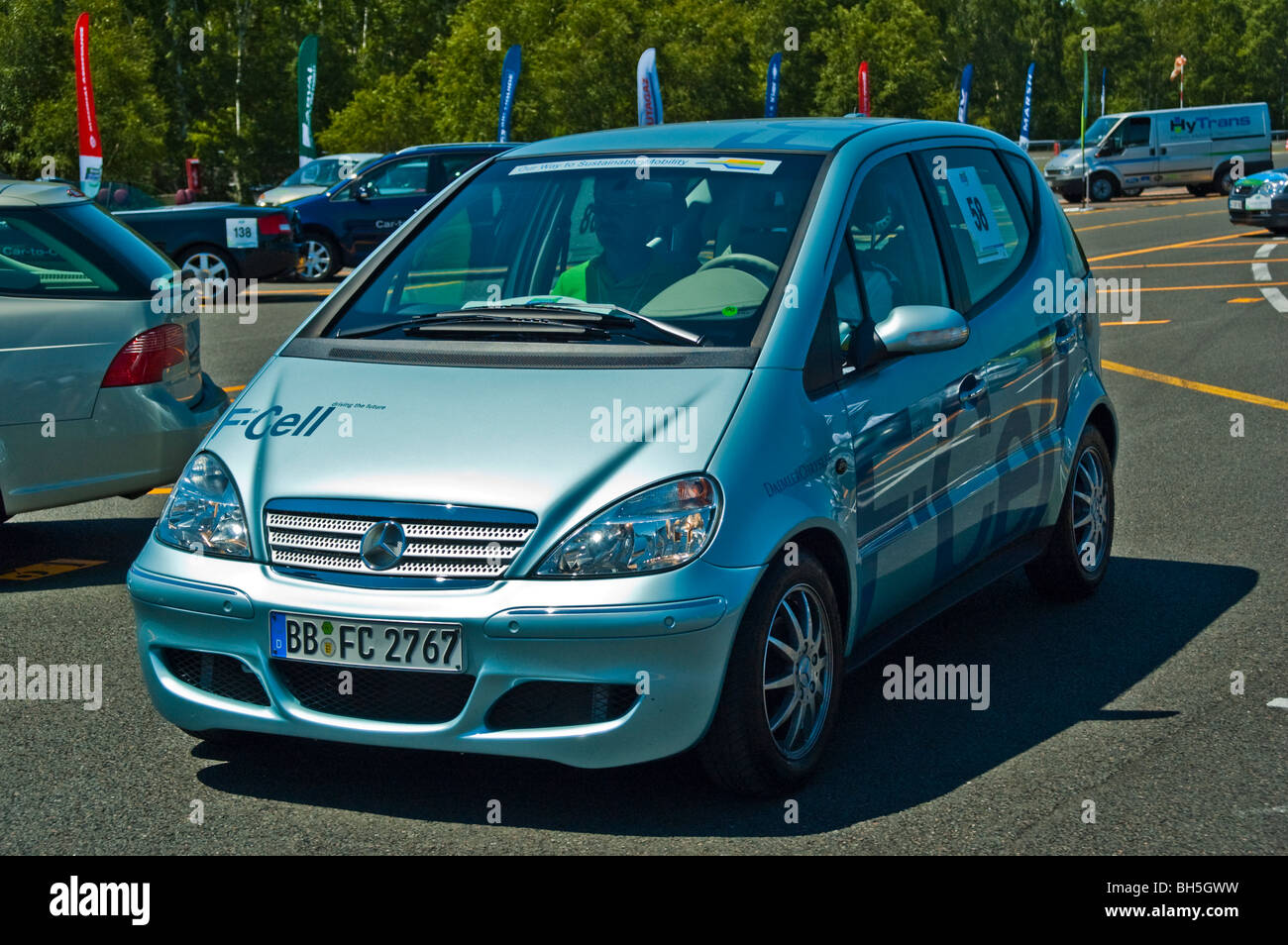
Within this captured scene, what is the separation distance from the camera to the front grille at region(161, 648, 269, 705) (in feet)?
14.2

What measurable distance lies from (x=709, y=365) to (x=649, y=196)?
98 centimetres

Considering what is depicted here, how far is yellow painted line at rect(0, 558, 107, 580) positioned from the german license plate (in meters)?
3.57

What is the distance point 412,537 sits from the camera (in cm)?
412

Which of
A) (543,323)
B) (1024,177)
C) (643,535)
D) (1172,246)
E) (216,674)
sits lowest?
(1172,246)

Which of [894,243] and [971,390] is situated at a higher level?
[894,243]

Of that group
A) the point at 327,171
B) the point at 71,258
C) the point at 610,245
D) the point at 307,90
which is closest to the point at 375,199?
the point at 327,171

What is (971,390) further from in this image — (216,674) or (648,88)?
(648,88)

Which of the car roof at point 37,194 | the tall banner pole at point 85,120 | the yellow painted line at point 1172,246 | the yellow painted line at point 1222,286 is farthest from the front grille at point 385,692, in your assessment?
the tall banner pole at point 85,120

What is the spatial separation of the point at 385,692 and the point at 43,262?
3.88 meters

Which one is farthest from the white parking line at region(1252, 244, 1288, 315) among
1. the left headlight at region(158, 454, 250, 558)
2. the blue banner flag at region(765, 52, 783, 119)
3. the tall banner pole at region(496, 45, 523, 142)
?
the blue banner flag at region(765, 52, 783, 119)

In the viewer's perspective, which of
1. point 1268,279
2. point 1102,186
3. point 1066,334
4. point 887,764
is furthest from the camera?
point 1102,186

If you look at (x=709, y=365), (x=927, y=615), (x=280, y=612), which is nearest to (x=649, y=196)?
(x=709, y=365)

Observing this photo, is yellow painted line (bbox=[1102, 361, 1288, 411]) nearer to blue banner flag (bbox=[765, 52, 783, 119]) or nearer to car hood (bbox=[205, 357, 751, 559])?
car hood (bbox=[205, 357, 751, 559])

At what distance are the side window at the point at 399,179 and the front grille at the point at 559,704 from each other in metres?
20.5
